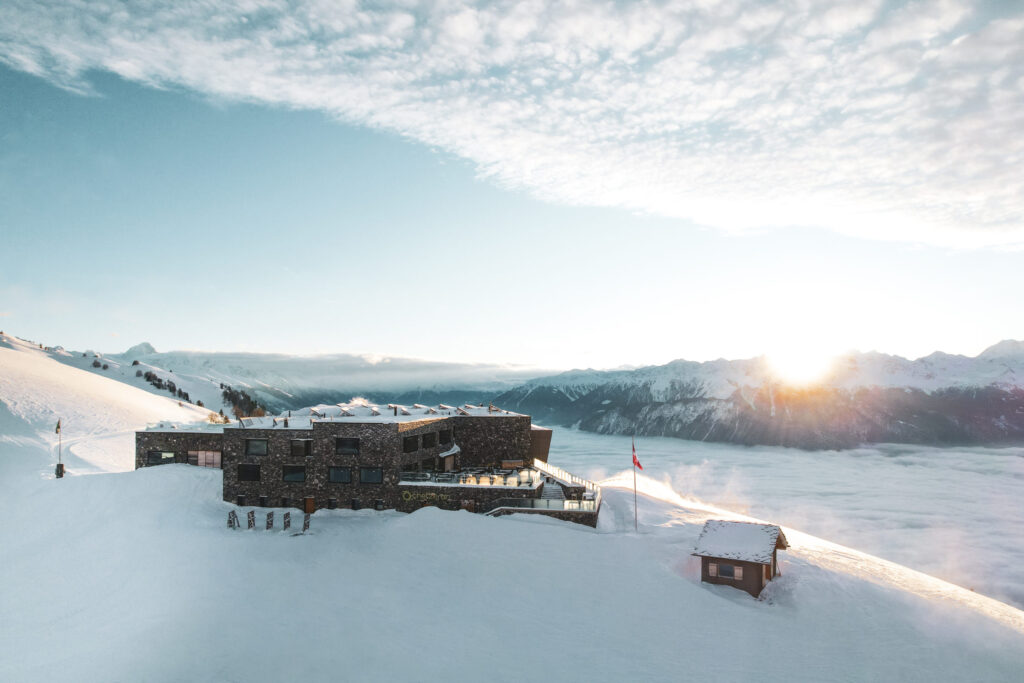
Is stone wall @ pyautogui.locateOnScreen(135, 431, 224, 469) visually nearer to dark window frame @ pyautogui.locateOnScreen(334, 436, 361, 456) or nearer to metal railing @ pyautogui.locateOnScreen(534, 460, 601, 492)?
dark window frame @ pyautogui.locateOnScreen(334, 436, 361, 456)

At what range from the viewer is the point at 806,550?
5028cm

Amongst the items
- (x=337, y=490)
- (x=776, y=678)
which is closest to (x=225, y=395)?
(x=337, y=490)

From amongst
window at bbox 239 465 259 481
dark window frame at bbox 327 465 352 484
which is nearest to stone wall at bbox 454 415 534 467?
dark window frame at bbox 327 465 352 484

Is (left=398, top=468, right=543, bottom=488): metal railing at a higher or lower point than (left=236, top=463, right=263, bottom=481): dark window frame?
lower

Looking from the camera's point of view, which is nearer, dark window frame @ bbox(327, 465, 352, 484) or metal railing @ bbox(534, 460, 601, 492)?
dark window frame @ bbox(327, 465, 352, 484)

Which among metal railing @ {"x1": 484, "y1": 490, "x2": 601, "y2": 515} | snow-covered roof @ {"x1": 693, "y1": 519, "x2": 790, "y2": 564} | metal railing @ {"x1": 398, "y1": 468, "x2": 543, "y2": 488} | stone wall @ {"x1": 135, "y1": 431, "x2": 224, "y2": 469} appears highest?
stone wall @ {"x1": 135, "y1": 431, "x2": 224, "y2": 469}

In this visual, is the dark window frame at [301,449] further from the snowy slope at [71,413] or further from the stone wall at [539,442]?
the stone wall at [539,442]

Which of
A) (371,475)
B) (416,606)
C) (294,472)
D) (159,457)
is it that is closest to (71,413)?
(159,457)

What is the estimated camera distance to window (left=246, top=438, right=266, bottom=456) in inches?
1735

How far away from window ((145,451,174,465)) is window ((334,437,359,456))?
18.3m

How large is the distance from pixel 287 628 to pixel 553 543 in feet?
60.6

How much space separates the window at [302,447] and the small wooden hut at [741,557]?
30.4 meters

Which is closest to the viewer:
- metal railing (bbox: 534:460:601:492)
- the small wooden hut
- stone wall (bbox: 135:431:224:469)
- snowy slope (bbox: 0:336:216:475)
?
the small wooden hut

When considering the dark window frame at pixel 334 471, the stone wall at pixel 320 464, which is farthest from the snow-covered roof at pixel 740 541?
the dark window frame at pixel 334 471
